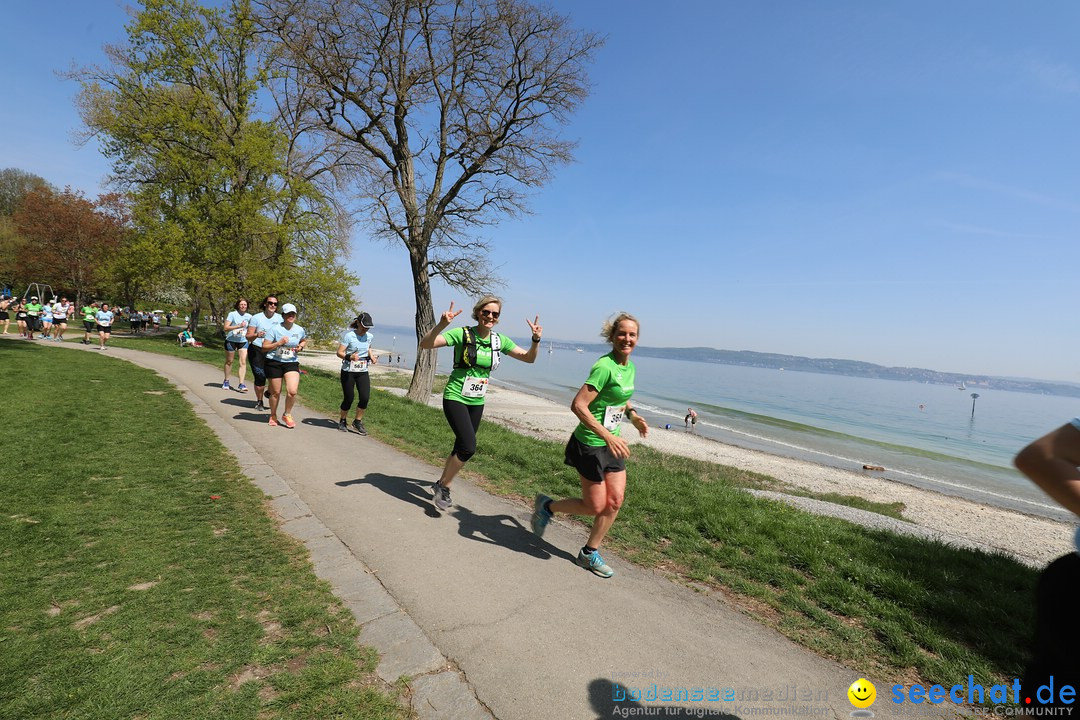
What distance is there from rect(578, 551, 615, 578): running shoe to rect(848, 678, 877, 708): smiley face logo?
69.1 inches

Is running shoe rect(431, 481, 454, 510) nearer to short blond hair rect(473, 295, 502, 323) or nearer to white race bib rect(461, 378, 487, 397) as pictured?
white race bib rect(461, 378, 487, 397)

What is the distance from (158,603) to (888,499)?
18.7 meters

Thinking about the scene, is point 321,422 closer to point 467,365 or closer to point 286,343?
point 286,343

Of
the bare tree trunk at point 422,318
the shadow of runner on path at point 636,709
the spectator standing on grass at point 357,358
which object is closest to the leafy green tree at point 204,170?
the bare tree trunk at point 422,318

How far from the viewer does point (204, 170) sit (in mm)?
21531

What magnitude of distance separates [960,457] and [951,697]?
36.3m

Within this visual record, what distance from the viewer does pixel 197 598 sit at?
312 centimetres

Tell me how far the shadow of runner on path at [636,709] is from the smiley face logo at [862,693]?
2.58 feet

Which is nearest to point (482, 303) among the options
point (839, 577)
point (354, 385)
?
point (839, 577)

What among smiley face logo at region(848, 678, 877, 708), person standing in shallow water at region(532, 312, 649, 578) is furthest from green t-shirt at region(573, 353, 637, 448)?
smiley face logo at region(848, 678, 877, 708)

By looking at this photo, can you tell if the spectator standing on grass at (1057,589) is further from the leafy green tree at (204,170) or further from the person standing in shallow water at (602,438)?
the leafy green tree at (204,170)

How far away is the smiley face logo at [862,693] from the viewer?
9.17 feet

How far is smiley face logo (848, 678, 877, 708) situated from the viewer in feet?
9.17

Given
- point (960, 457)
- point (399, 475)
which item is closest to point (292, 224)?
point (399, 475)
